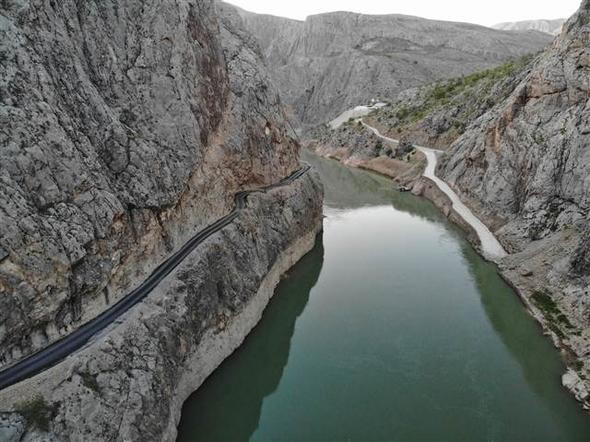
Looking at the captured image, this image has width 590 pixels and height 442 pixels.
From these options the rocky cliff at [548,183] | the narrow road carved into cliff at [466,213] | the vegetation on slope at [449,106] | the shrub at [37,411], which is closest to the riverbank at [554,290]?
the rocky cliff at [548,183]

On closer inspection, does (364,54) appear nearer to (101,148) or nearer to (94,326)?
(101,148)

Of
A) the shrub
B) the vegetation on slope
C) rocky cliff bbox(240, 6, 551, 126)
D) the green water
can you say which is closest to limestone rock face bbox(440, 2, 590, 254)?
the green water

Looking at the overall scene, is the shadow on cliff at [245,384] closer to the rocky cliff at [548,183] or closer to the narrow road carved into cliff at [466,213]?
the rocky cliff at [548,183]

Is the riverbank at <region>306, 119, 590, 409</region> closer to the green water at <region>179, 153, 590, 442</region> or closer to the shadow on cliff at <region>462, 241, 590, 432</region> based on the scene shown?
the shadow on cliff at <region>462, 241, 590, 432</region>

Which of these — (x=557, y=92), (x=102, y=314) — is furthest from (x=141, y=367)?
(x=557, y=92)

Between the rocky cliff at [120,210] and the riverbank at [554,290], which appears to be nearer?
the rocky cliff at [120,210]

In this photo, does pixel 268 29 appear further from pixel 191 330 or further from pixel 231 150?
pixel 191 330
